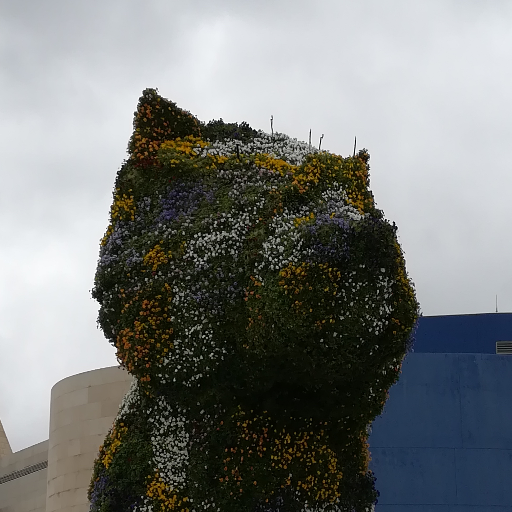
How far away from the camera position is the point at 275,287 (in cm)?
712

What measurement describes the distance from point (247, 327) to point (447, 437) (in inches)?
527

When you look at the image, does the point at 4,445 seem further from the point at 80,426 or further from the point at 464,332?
the point at 464,332

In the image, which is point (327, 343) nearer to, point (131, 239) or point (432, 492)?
point (131, 239)

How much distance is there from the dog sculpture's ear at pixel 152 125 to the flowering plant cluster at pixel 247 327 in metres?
0.05

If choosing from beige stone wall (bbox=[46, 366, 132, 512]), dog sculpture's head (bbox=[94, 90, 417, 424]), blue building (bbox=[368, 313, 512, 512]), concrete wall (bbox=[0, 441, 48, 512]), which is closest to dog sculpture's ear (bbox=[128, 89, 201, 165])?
dog sculpture's head (bbox=[94, 90, 417, 424])

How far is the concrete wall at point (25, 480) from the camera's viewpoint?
3284 centimetres

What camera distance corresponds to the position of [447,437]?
63.4ft

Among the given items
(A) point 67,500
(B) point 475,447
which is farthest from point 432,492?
(A) point 67,500

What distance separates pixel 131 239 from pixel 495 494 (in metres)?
14.1

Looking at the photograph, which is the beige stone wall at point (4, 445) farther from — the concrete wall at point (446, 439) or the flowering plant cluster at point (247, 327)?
the flowering plant cluster at point (247, 327)

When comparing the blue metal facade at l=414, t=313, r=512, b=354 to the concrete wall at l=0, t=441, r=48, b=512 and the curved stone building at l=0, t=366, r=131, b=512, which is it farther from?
the concrete wall at l=0, t=441, r=48, b=512

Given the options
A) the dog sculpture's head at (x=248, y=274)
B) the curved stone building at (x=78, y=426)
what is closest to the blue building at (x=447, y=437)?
the curved stone building at (x=78, y=426)

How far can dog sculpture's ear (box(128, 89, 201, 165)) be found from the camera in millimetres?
8336

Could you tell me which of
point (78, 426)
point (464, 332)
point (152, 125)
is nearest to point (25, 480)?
point (78, 426)
